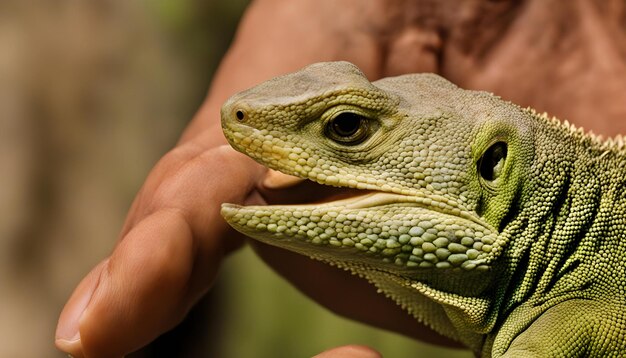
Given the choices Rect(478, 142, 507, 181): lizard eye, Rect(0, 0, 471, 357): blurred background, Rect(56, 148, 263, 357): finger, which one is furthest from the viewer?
Rect(0, 0, 471, 357): blurred background

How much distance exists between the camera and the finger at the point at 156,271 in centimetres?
169

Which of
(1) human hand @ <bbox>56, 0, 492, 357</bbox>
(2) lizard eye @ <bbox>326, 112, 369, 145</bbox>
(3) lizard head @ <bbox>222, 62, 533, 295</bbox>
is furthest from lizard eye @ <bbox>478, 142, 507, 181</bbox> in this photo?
(1) human hand @ <bbox>56, 0, 492, 357</bbox>

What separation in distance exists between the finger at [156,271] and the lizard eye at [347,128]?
372 millimetres

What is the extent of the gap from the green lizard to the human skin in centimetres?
22

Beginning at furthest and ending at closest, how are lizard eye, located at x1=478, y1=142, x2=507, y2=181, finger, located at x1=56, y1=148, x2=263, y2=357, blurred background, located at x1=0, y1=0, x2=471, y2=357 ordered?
blurred background, located at x1=0, y1=0, x2=471, y2=357
lizard eye, located at x1=478, y1=142, x2=507, y2=181
finger, located at x1=56, y1=148, x2=263, y2=357

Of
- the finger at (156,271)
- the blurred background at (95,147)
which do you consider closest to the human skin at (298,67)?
the finger at (156,271)

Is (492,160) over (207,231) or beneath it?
over

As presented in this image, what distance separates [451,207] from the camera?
1.75 metres

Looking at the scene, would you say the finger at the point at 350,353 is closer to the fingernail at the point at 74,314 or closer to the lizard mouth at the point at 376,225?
the lizard mouth at the point at 376,225

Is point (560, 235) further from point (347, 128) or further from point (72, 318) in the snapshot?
point (72, 318)

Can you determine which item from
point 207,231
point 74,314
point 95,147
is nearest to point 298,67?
point 207,231

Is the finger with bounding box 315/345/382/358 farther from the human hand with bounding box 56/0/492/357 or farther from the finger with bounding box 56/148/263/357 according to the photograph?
the finger with bounding box 56/148/263/357

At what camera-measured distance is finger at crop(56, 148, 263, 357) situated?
5.54 feet

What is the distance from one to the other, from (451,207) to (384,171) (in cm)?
18
